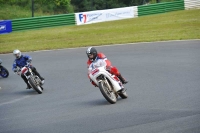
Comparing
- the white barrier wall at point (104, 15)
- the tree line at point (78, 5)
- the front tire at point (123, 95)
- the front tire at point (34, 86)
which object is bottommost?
the tree line at point (78, 5)

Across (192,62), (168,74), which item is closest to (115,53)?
(192,62)

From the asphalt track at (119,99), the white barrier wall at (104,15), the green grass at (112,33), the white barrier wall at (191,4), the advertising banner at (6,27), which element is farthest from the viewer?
the white barrier wall at (191,4)

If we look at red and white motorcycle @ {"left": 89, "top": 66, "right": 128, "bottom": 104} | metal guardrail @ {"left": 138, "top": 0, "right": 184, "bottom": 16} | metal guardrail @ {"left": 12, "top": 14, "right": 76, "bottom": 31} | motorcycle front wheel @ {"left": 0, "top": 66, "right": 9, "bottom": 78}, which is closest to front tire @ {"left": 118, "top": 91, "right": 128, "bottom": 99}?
red and white motorcycle @ {"left": 89, "top": 66, "right": 128, "bottom": 104}

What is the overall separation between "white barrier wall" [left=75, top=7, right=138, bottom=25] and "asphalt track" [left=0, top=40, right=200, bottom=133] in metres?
16.7

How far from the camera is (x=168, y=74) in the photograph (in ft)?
56.7

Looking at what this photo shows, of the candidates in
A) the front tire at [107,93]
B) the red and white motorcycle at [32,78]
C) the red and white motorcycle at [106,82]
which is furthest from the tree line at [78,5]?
the front tire at [107,93]

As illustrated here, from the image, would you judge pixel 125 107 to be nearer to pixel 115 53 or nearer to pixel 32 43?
pixel 115 53

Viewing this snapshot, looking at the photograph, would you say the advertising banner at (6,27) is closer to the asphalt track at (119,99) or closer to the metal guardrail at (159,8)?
the metal guardrail at (159,8)

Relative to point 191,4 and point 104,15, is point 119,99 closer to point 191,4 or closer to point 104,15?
point 104,15

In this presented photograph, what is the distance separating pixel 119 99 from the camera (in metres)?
13.2

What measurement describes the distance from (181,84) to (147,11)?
30762mm

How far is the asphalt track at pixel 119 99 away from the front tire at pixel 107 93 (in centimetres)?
15

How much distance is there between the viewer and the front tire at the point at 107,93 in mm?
11977

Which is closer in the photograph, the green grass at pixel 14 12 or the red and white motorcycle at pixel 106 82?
the red and white motorcycle at pixel 106 82
